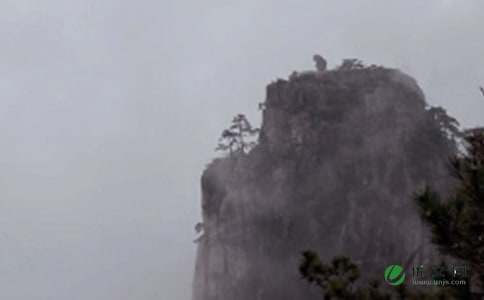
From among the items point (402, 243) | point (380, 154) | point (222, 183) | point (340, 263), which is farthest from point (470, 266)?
point (222, 183)

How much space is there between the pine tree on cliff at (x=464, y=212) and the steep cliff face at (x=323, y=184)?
42.4 metres

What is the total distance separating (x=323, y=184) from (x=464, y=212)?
4739 centimetres

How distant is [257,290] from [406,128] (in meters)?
19.8

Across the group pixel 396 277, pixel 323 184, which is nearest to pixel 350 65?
pixel 323 184

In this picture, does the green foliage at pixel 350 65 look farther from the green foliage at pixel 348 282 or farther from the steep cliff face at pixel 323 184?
the green foliage at pixel 348 282

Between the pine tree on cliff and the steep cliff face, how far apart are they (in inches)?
1670

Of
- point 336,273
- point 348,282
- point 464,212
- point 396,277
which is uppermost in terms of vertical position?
point 396,277

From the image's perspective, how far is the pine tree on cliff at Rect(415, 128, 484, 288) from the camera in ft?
21.4

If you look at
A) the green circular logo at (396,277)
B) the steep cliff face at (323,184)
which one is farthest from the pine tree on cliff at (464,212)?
the steep cliff face at (323,184)

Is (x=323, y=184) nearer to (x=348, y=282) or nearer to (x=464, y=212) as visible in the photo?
(x=464, y=212)

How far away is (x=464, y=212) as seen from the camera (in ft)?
21.5

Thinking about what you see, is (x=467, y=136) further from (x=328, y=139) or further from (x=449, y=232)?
(x=328, y=139)

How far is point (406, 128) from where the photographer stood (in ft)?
176

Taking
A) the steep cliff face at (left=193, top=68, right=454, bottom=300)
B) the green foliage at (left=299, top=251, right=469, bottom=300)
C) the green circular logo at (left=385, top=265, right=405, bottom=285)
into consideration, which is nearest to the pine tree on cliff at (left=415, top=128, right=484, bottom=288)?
the green foliage at (left=299, top=251, right=469, bottom=300)
